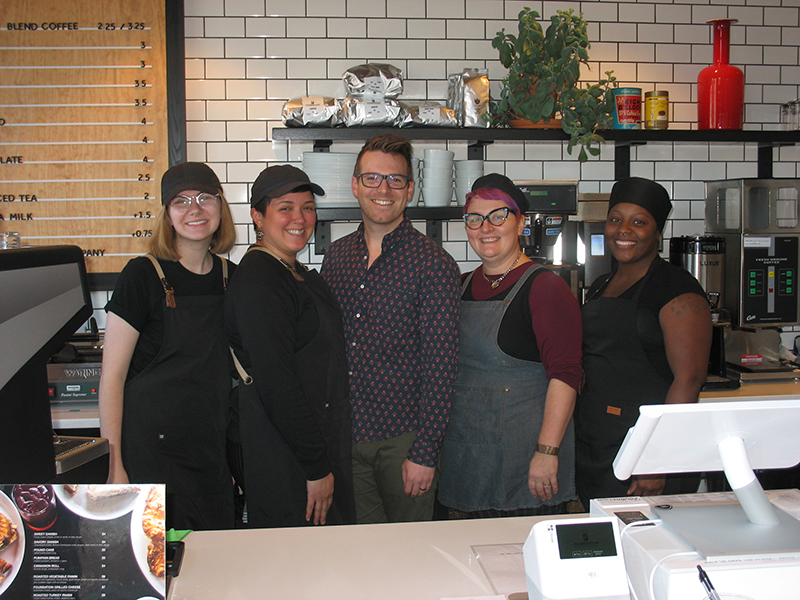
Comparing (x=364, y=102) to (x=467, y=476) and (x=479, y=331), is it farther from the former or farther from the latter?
(x=467, y=476)

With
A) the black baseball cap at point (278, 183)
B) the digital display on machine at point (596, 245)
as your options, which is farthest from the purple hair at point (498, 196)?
Answer: the digital display on machine at point (596, 245)

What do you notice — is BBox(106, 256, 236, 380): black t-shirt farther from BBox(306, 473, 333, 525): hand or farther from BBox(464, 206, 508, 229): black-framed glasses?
BBox(464, 206, 508, 229): black-framed glasses

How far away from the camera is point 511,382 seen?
2170mm

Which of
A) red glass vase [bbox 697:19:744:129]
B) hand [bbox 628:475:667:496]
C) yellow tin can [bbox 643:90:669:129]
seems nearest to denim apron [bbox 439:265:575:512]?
hand [bbox 628:475:667:496]

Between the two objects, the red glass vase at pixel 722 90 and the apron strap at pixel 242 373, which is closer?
the apron strap at pixel 242 373

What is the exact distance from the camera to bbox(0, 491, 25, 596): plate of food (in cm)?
119

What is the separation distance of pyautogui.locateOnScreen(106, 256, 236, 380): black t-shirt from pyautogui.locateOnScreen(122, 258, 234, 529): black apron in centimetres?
3

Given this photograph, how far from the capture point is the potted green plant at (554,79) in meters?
3.18

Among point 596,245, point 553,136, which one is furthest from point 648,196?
point 596,245

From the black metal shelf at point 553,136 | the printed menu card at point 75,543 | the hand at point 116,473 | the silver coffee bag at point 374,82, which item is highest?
the silver coffee bag at point 374,82

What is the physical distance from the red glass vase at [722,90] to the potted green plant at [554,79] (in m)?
0.67

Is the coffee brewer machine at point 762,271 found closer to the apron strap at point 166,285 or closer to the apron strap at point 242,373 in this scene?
the apron strap at point 242,373

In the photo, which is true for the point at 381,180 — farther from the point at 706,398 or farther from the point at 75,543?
the point at 706,398

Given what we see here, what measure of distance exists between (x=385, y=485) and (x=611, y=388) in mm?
865
